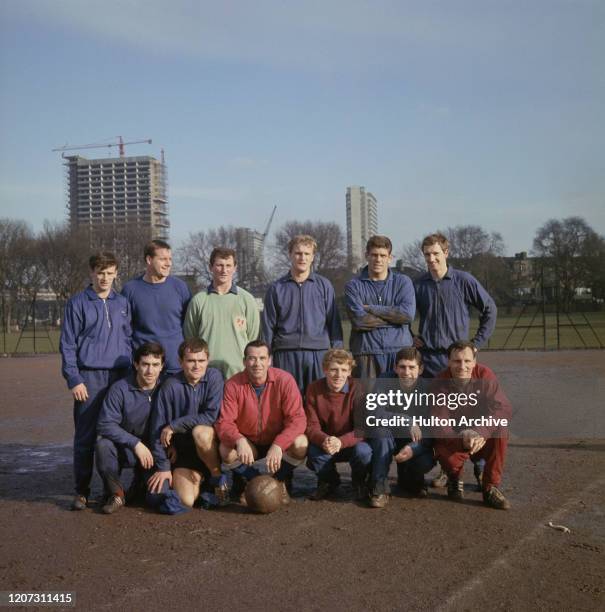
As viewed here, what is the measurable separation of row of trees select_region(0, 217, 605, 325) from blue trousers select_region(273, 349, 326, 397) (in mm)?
38839

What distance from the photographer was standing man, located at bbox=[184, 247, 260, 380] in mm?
6008

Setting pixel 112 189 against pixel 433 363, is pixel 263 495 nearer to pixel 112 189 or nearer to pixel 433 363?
pixel 433 363

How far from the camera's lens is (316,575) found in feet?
13.0

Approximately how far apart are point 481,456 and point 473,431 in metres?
0.30

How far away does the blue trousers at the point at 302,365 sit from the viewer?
606cm

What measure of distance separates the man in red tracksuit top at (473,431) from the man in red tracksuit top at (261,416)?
121cm

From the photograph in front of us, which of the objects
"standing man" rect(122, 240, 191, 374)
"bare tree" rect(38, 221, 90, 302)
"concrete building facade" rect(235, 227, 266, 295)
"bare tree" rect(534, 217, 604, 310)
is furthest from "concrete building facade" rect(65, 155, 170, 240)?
"standing man" rect(122, 240, 191, 374)

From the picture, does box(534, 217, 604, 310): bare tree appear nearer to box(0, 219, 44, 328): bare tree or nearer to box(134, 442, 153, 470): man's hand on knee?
box(0, 219, 44, 328): bare tree

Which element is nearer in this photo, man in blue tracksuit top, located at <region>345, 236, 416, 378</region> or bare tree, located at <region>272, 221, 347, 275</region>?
man in blue tracksuit top, located at <region>345, 236, 416, 378</region>

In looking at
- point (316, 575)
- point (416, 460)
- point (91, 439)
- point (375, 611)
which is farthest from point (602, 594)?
point (91, 439)

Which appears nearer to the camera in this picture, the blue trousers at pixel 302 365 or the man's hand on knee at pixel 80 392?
the man's hand on knee at pixel 80 392

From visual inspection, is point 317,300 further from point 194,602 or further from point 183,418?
point 194,602

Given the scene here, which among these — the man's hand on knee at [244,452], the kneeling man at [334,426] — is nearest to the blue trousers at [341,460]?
the kneeling man at [334,426]

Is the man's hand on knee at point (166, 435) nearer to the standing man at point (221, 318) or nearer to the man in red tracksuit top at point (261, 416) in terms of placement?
the man in red tracksuit top at point (261, 416)
